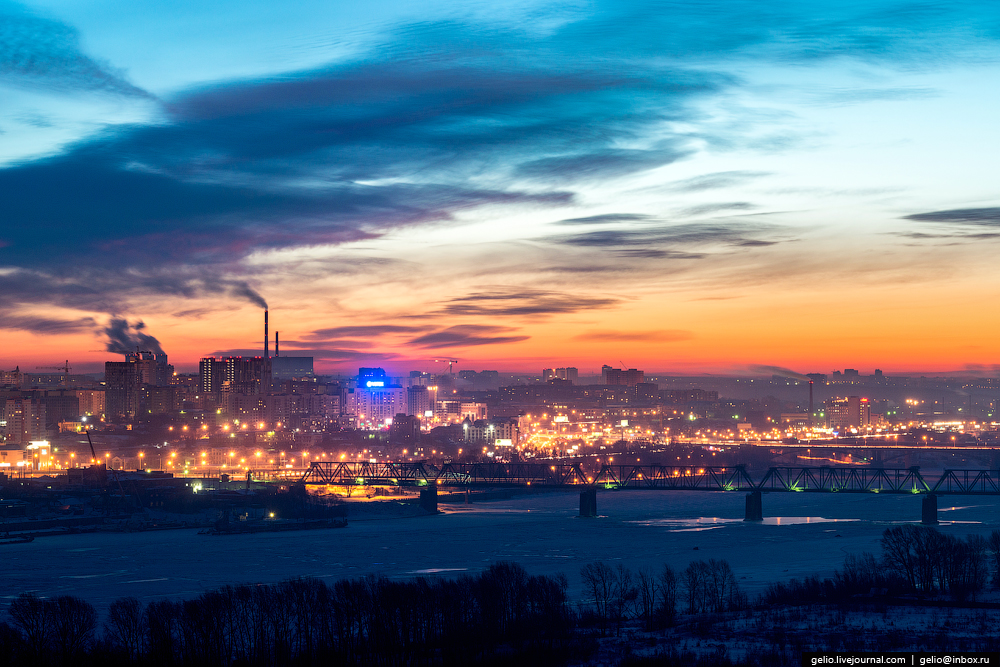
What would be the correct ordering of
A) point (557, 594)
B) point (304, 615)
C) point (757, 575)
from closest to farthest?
point (304, 615) → point (557, 594) → point (757, 575)

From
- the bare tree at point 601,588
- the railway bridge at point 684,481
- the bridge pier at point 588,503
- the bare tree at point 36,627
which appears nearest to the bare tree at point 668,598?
the bare tree at point 601,588

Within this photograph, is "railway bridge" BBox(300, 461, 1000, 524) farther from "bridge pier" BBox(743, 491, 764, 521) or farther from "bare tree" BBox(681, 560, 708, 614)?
"bare tree" BBox(681, 560, 708, 614)

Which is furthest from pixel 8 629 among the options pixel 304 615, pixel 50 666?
pixel 304 615

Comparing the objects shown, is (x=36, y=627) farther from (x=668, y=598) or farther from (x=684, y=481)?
(x=684, y=481)

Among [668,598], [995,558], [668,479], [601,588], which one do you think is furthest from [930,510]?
[668,479]

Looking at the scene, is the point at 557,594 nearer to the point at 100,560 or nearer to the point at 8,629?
the point at 8,629
